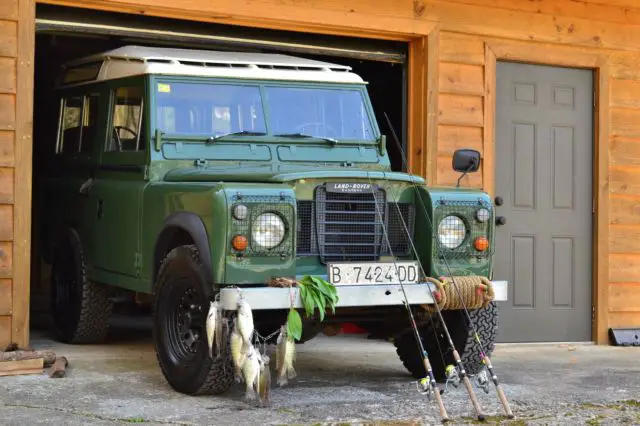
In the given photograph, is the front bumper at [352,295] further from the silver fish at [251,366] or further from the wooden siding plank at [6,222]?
the wooden siding plank at [6,222]

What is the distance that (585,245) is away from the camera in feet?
30.7

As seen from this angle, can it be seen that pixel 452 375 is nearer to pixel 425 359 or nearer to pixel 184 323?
pixel 425 359

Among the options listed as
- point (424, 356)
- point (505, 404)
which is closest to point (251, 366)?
point (424, 356)

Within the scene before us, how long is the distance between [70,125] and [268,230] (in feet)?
10.6

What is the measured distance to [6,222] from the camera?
24.1 ft

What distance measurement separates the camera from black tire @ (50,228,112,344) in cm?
813

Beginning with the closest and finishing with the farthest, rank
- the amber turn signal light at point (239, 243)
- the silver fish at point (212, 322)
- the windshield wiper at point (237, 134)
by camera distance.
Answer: the silver fish at point (212, 322) → the amber turn signal light at point (239, 243) → the windshield wiper at point (237, 134)

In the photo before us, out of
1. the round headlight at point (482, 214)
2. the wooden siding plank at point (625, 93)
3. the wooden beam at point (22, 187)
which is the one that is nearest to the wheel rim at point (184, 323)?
the wooden beam at point (22, 187)

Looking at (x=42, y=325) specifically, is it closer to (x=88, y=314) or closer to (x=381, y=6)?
(x=88, y=314)

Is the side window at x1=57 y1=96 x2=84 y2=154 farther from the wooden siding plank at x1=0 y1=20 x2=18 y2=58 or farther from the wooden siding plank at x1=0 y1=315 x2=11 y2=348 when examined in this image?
the wooden siding plank at x1=0 y1=315 x2=11 y2=348

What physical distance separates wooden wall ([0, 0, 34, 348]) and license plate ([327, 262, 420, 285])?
243cm

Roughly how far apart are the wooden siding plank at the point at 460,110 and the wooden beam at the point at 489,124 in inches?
2.4

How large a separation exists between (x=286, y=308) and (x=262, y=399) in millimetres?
516

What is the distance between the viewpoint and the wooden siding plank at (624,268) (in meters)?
9.47
